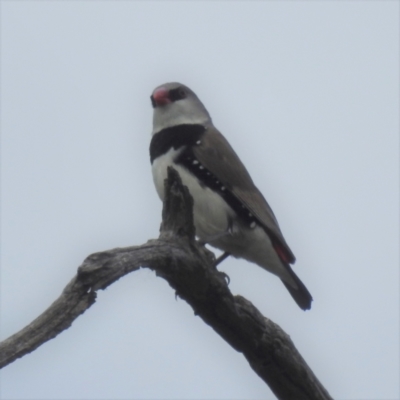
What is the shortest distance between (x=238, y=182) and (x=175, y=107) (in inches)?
42.0

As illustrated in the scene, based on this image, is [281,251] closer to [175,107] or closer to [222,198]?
[222,198]

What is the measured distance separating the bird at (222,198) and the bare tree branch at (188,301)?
1.19 meters

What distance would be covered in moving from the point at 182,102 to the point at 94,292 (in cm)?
394

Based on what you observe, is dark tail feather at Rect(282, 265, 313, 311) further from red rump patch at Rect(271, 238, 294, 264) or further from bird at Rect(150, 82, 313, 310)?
red rump patch at Rect(271, 238, 294, 264)

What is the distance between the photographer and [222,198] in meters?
7.18

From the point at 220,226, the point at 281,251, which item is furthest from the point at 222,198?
the point at 281,251

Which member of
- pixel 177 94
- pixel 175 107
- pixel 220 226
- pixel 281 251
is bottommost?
pixel 281 251

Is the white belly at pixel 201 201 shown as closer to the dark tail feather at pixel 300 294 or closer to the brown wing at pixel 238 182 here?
the brown wing at pixel 238 182

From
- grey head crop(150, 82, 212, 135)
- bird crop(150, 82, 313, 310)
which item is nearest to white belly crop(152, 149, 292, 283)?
bird crop(150, 82, 313, 310)

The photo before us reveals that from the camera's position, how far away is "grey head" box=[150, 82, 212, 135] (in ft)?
26.1

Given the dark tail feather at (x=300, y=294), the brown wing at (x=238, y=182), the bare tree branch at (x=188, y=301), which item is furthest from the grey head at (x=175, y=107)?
the bare tree branch at (x=188, y=301)

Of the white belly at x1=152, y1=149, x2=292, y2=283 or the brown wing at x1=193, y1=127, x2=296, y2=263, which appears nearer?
the white belly at x1=152, y1=149, x2=292, y2=283

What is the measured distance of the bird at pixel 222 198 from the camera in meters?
7.10

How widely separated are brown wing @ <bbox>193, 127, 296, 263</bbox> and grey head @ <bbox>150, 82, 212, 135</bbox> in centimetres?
37
